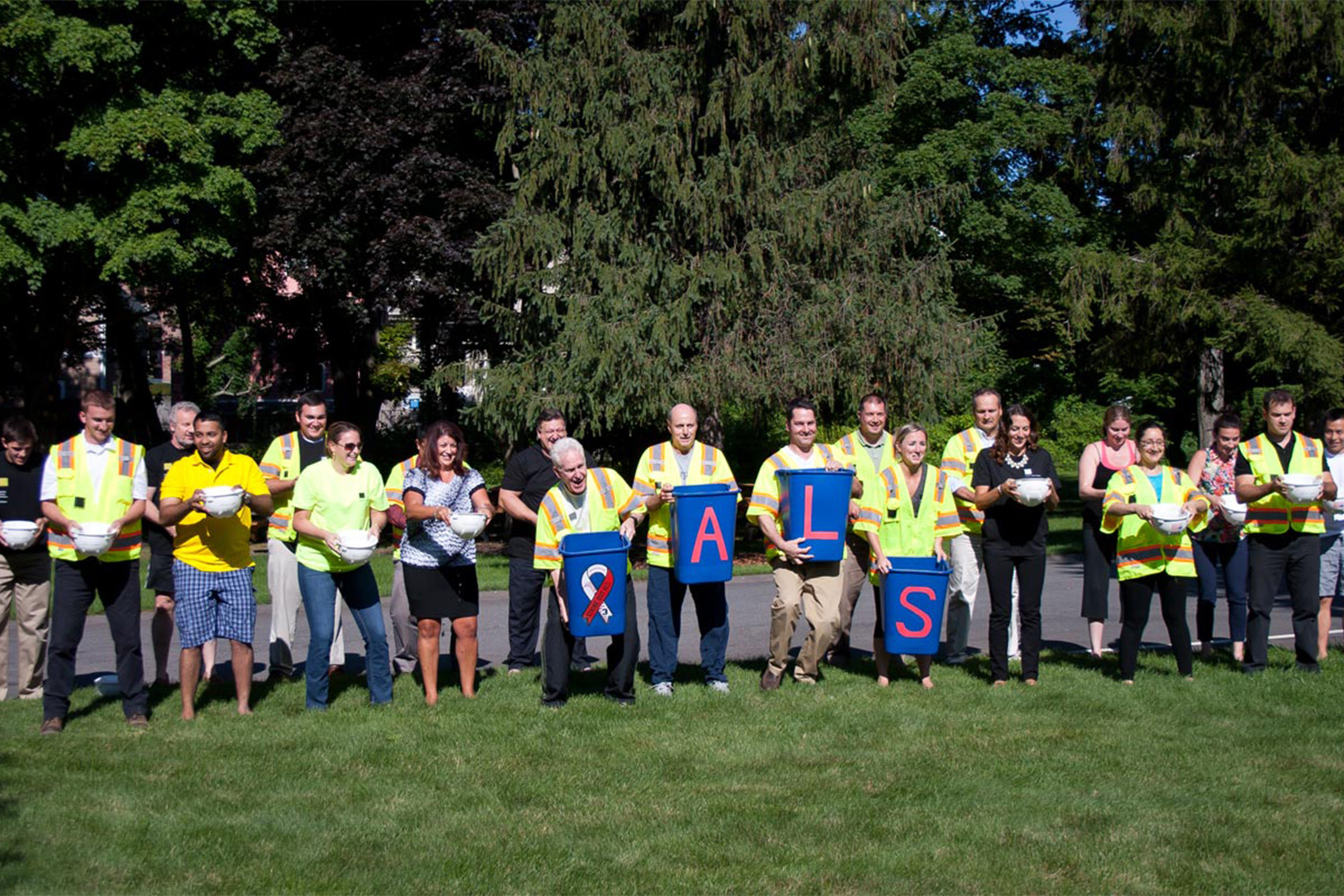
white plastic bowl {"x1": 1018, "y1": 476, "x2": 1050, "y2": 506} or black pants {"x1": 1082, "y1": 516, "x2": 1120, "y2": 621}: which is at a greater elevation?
white plastic bowl {"x1": 1018, "y1": 476, "x2": 1050, "y2": 506}

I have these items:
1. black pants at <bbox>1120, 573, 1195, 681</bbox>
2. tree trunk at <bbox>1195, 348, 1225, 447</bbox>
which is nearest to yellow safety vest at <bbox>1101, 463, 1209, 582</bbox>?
black pants at <bbox>1120, 573, 1195, 681</bbox>

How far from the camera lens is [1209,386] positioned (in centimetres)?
2473

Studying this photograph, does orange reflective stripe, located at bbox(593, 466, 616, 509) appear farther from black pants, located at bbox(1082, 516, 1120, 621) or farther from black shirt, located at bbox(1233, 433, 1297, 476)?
black shirt, located at bbox(1233, 433, 1297, 476)

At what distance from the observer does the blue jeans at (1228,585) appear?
10.7 meters

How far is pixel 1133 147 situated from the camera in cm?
2466

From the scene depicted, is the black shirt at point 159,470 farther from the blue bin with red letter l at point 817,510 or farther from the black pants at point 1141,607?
the black pants at point 1141,607

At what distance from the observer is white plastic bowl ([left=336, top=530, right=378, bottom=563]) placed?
8.47 m

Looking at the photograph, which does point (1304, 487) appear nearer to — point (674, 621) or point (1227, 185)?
point (674, 621)

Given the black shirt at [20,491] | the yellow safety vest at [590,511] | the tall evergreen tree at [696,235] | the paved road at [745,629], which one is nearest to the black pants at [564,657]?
the yellow safety vest at [590,511]

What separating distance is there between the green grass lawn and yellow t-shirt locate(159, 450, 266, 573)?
3.27 ft

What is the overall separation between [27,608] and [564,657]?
3586 millimetres

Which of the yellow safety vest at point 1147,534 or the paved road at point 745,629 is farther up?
the yellow safety vest at point 1147,534

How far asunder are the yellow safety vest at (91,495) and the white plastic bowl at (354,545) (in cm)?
123

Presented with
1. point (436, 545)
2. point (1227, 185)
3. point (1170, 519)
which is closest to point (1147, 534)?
point (1170, 519)
